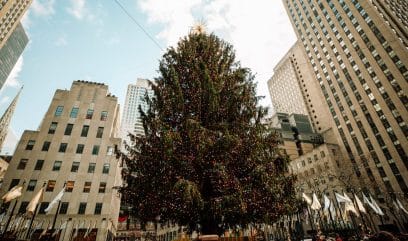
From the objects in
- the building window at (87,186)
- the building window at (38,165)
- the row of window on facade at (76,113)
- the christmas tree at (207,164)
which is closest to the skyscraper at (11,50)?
the row of window on facade at (76,113)

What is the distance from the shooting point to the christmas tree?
962cm

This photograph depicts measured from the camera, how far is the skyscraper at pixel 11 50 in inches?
5399

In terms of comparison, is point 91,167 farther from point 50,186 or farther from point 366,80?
point 366,80

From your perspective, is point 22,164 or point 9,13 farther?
point 9,13

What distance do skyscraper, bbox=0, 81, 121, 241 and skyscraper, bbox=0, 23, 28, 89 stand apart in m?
138

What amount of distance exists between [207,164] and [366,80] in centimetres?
6687

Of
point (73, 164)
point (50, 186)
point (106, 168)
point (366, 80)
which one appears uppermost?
point (366, 80)

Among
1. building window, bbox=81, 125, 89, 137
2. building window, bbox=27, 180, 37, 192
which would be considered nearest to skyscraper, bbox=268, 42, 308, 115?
building window, bbox=81, 125, 89, 137

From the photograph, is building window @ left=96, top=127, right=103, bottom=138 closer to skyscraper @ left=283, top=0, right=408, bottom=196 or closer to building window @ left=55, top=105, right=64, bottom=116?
building window @ left=55, top=105, right=64, bottom=116

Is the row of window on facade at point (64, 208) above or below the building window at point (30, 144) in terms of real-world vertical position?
below

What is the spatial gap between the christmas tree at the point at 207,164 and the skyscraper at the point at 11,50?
172 m

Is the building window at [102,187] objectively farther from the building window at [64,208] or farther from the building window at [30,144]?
the building window at [30,144]

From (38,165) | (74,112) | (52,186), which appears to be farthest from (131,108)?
(52,186)

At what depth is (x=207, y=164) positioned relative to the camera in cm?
1051
